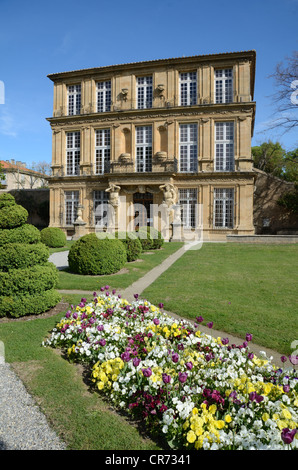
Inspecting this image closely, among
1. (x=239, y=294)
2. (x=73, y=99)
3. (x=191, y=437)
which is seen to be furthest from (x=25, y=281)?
(x=73, y=99)

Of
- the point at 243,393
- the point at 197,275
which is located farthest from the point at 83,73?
the point at 243,393

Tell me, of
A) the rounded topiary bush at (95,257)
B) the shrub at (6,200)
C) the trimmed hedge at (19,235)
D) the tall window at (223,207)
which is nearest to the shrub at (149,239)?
the rounded topiary bush at (95,257)

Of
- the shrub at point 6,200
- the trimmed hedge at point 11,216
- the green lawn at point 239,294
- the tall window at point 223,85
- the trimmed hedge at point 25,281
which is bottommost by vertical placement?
the green lawn at point 239,294

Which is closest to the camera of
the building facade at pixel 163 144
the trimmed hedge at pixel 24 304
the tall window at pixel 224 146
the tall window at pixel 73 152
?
the trimmed hedge at pixel 24 304

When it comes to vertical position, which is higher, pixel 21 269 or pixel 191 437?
pixel 21 269

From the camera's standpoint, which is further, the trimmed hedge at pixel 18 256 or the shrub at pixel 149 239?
the shrub at pixel 149 239

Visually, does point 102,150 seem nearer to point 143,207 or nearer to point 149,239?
point 143,207

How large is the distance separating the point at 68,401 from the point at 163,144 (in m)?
26.1

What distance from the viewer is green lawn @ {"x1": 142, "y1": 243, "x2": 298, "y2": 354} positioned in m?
5.77

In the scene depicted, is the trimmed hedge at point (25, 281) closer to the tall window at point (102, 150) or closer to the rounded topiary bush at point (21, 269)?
the rounded topiary bush at point (21, 269)

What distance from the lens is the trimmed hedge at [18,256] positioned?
21.4ft

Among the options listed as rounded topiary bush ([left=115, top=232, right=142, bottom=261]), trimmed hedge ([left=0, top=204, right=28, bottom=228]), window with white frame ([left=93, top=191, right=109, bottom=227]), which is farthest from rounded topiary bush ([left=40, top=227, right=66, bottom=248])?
trimmed hedge ([left=0, top=204, right=28, bottom=228])

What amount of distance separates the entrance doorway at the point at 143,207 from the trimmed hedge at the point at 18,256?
822 inches

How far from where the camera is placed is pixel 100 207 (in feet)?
94.3
